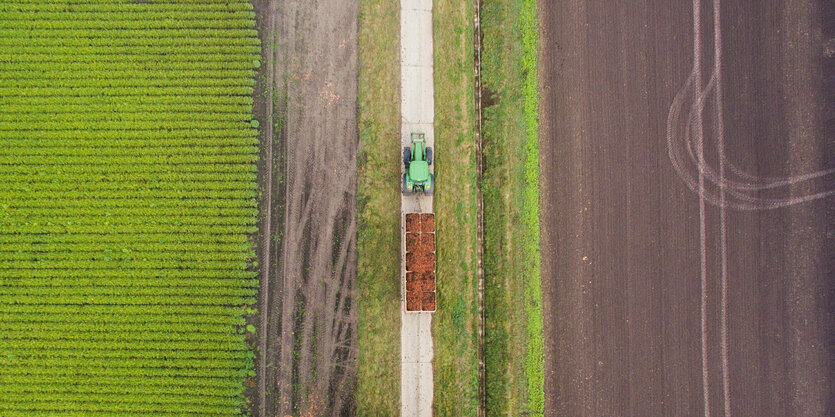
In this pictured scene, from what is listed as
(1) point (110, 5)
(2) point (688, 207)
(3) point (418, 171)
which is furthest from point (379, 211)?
(1) point (110, 5)

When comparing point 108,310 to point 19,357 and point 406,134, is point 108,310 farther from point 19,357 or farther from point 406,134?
point 406,134

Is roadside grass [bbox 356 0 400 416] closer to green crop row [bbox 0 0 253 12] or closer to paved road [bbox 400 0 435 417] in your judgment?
paved road [bbox 400 0 435 417]

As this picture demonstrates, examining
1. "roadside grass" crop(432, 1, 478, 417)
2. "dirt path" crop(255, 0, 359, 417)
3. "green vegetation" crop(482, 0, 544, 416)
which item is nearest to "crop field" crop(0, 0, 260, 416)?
"dirt path" crop(255, 0, 359, 417)

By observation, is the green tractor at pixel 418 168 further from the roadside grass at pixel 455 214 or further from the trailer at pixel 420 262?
the trailer at pixel 420 262

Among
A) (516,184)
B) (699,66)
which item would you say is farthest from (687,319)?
(699,66)

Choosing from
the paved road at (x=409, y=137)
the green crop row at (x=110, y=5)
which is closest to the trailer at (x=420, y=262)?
the paved road at (x=409, y=137)

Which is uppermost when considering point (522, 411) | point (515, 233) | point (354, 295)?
point (515, 233)
